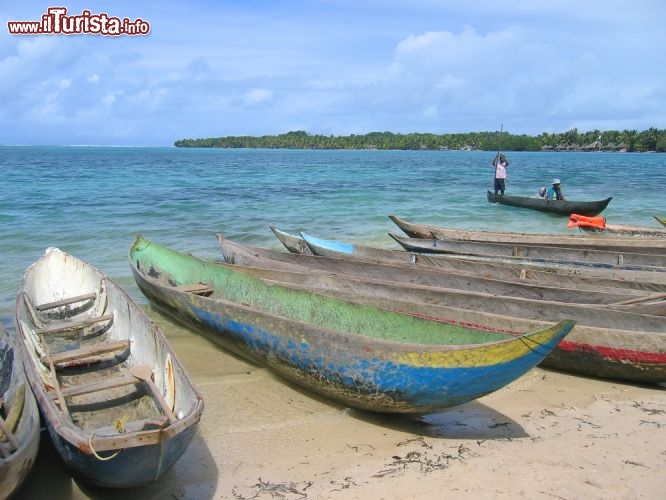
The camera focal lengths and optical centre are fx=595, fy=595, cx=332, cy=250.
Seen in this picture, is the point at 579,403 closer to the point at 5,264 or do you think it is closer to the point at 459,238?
the point at 459,238

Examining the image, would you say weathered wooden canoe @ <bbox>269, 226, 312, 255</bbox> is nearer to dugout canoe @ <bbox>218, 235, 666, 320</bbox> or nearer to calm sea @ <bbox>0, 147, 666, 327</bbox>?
dugout canoe @ <bbox>218, 235, 666, 320</bbox>

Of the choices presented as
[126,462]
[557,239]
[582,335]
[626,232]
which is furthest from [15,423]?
[626,232]

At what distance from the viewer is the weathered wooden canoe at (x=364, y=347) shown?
4246mm

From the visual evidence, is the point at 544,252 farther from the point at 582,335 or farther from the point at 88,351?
the point at 88,351

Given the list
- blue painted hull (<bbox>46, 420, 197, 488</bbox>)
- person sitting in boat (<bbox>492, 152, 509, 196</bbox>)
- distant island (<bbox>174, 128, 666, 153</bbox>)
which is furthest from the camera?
distant island (<bbox>174, 128, 666, 153</bbox>)

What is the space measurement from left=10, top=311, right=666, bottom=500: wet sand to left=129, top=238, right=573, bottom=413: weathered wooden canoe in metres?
0.32

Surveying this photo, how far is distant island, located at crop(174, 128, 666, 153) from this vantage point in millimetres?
113812

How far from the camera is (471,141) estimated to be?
453ft

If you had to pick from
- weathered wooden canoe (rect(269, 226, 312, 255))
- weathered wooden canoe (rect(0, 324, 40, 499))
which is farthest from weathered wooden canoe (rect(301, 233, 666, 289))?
weathered wooden canoe (rect(0, 324, 40, 499))

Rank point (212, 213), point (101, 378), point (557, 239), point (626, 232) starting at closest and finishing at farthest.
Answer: point (101, 378) < point (557, 239) < point (626, 232) < point (212, 213)

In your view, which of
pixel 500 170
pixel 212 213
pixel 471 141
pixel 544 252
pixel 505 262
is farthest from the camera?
pixel 471 141

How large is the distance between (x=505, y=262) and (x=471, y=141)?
13491 centimetres

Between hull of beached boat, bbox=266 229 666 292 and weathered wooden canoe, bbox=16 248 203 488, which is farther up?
hull of beached boat, bbox=266 229 666 292

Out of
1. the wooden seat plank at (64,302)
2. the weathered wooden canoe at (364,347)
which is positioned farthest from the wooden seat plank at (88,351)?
the wooden seat plank at (64,302)
